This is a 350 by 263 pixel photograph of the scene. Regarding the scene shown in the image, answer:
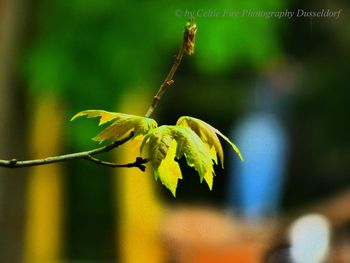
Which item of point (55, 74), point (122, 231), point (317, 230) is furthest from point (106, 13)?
point (317, 230)

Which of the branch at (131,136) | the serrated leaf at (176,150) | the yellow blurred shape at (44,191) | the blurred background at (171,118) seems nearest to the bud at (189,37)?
the branch at (131,136)

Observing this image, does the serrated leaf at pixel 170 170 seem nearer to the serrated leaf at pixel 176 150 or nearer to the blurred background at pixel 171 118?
the serrated leaf at pixel 176 150

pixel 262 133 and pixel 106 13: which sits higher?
pixel 106 13

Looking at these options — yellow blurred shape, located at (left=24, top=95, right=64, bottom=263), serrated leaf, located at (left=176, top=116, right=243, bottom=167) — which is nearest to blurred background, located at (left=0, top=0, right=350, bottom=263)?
yellow blurred shape, located at (left=24, top=95, right=64, bottom=263)

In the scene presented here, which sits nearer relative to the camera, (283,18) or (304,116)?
(283,18)

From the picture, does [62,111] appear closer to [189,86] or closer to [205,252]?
[189,86]

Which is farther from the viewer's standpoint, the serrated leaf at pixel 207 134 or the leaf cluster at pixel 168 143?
the serrated leaf at pixel 207 134
